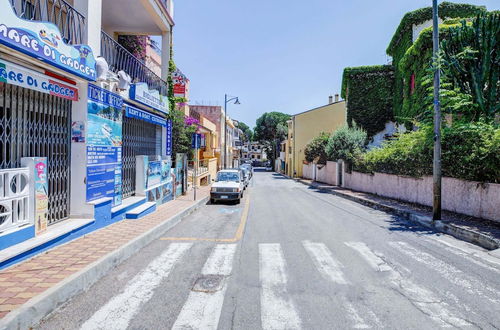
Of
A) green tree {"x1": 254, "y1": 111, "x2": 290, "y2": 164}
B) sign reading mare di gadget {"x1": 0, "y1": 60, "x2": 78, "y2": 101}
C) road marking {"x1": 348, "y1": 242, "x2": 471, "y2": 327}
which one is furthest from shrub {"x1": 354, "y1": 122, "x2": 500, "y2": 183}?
green tree {"x1": 254, "y1": 111, "x2": 290, "y2": 164}

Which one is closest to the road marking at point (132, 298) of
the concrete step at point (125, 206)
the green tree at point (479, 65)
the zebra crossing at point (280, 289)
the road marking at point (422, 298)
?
the zebra crossing at point (280, 289)

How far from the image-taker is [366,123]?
106 feet

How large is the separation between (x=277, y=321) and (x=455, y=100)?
1277 centimetres

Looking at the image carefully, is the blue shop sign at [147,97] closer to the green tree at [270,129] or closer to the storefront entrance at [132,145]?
the storefront entrance at [132,145]

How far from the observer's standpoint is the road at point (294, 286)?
3.84 metres

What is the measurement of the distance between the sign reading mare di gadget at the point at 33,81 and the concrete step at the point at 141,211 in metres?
4.06

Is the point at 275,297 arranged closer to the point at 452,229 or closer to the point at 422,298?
the point at 422,298

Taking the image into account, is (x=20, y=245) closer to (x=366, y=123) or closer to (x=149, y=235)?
(x=149, y=235)

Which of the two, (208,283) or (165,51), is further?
(165,51)

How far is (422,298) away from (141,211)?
8352mm

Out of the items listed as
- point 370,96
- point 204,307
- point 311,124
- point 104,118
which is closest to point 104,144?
point 104,118

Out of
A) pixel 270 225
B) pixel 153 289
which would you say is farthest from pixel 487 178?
pixel 153 289

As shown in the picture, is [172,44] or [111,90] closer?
[111,90]

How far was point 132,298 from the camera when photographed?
4.43 meters
